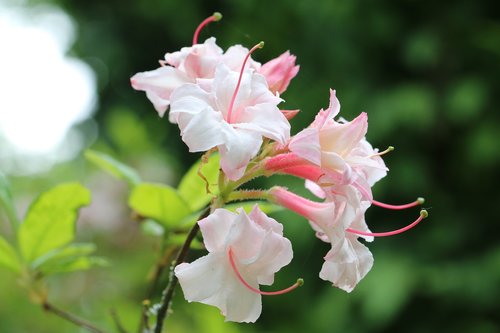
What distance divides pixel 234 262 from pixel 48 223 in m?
0.37

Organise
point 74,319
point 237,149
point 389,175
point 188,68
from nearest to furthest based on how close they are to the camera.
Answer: point 237,149 < point 188,68 < point 74,319 < point 389,175

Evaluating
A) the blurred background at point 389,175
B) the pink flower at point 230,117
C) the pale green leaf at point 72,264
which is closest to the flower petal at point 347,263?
the pink flower at point 230,117

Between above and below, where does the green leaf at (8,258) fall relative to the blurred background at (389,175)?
above

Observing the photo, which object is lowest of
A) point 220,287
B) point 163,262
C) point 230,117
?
point 163,262

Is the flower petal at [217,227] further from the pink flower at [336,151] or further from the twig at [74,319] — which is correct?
the twig at [74,319]

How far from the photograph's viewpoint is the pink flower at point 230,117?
0.47 m

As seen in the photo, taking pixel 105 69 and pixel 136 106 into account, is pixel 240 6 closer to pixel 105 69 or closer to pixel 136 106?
pixel 136 106

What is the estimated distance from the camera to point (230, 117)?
517mm

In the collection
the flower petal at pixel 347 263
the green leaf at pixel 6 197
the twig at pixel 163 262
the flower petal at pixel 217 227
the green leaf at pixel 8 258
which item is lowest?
the green leaf at pixel 8 258

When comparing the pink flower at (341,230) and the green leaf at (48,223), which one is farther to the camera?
the green leaf at (48,223)

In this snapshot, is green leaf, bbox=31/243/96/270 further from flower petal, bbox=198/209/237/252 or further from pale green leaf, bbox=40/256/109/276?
flower petal, bbox=198/209/237/252

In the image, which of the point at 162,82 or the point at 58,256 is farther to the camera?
the point at 58,256

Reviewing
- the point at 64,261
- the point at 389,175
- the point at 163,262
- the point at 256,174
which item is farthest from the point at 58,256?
the point at 389,175

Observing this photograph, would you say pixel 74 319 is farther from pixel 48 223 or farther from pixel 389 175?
pixel 389 175
